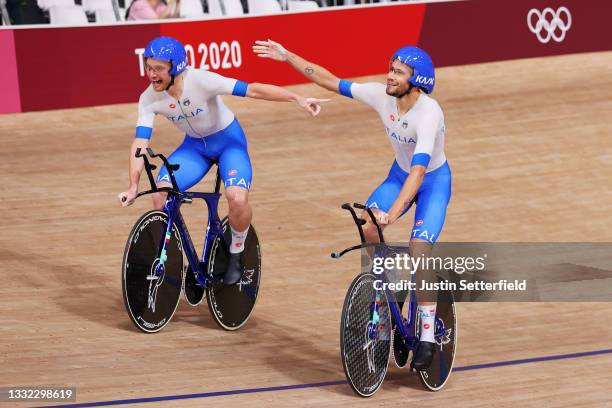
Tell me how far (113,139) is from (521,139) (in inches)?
147

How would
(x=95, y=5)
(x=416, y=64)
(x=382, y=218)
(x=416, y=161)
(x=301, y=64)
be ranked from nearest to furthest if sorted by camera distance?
(x=382, y=218), (x=416, y=161), (x=416, y=64), (x=301, y=64), (x=95, y=5)

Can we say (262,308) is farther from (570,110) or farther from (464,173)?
(570,110)

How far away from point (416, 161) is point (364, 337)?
888mm

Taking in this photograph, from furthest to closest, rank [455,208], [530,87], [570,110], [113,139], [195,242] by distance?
[530,87]
[570,110]
[113,139]
[455,208]
[195,242]

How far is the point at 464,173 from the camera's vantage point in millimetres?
10891

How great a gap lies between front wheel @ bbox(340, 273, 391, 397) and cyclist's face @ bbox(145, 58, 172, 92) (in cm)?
166

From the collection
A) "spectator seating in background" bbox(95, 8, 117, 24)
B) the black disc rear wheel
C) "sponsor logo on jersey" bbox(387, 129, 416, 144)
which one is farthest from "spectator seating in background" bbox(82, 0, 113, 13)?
the black disc rear wheel

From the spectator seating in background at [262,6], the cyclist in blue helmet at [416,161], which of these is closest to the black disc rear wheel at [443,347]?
the cyclist in blue helmet at [416,161]

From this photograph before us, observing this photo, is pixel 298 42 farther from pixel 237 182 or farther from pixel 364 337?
pixel 364 337

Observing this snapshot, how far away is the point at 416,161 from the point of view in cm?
621

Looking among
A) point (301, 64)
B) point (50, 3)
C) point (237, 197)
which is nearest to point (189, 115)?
point (237, 197)

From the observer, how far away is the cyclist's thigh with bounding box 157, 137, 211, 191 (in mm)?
7246

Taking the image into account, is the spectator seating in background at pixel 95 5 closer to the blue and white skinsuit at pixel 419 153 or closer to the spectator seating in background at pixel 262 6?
the spectator seating in background at pixel 262 6

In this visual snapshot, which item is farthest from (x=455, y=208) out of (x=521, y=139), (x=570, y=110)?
(x=570, y=110)
